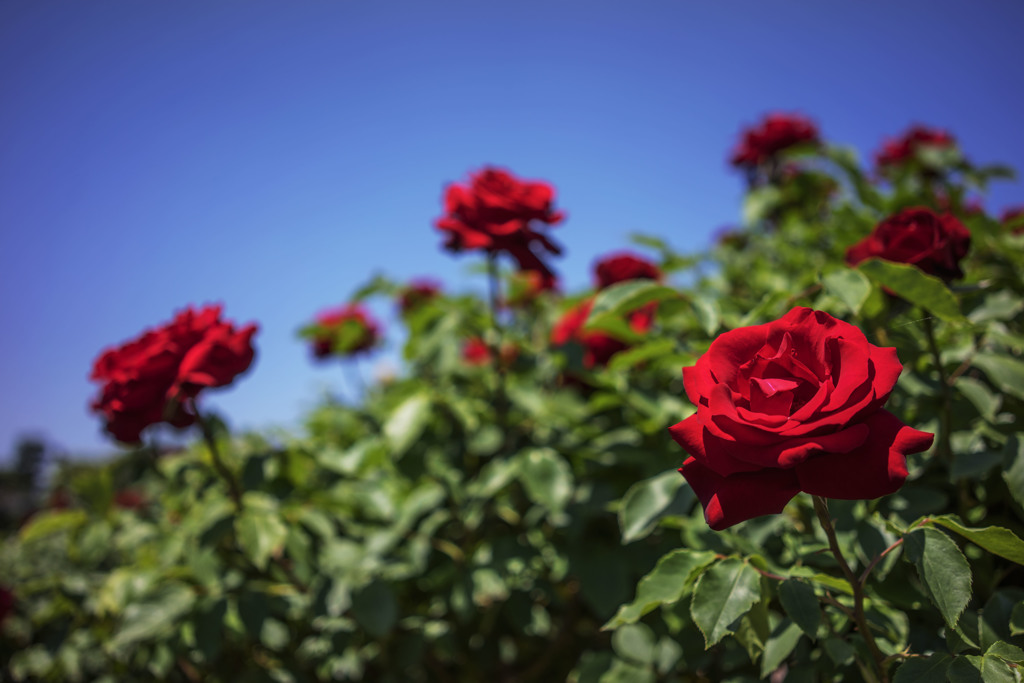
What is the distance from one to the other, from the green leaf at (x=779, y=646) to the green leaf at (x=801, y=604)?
0.34 ft

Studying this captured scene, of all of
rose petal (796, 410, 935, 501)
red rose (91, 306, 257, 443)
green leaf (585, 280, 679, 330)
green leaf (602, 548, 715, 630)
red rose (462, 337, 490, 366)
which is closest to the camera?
rose petal (796, 410, 935, 501)

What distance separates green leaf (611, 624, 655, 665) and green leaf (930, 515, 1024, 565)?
815 millimetres

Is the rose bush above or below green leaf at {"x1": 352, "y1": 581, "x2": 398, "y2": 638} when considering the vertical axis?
above

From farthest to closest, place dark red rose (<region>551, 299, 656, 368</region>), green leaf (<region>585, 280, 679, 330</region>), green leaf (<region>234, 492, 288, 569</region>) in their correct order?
dark red rose (<region>551, 299, 656, 368</region>), green leaf (<region>234, 492, 288, 569</region>), green leaf (<region>585, 280, 679, 330</region>)

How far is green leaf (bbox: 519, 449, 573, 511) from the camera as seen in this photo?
1.51 metres

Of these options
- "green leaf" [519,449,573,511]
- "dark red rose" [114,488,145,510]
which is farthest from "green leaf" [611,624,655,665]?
"dark red rose" [114,488,145,510]

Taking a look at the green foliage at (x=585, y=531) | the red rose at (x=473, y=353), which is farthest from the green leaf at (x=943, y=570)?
the red rose at (x=473, y=353)

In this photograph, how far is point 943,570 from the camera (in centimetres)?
81

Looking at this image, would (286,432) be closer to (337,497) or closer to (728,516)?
(337,497)

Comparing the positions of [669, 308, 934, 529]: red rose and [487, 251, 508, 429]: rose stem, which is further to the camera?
[487, 251, 508, 429]: rose stem

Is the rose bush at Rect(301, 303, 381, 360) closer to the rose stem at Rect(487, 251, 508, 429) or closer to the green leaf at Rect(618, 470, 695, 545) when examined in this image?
the rose stem at Rect(487, 251, 508, 429)

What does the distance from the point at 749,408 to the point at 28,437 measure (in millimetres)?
13371

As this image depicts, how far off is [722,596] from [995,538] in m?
0.38

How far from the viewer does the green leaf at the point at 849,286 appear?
40.3 inches
